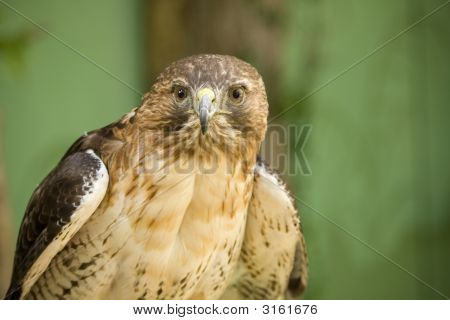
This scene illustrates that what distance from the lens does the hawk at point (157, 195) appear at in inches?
45.9

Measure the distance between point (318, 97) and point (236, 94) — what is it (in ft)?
2.32

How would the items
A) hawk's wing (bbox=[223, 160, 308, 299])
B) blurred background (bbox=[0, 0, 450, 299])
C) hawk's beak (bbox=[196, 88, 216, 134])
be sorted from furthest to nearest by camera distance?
blurred background (bbox=[0, 0, 450, 299])
hawk's wing (bbox=[223, 160, 308, 299])
hawk's beak (bbox=[196, 88, 216, 134])

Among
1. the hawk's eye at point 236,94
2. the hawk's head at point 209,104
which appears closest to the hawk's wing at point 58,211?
the hawk's head at point 209,104

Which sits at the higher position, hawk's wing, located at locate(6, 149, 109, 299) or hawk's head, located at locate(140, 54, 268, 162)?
hawk's head, located at locate(140, 54, 268, 162)

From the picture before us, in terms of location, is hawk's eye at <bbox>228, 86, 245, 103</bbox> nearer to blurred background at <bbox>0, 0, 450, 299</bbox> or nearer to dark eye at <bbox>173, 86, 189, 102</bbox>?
dark eye at <bbox>173, 86, 189, 102</bbox>

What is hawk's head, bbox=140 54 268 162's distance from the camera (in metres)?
1.13

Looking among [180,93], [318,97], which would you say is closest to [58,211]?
[180,93]

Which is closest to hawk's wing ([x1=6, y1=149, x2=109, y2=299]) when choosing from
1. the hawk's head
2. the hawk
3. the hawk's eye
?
the hawk

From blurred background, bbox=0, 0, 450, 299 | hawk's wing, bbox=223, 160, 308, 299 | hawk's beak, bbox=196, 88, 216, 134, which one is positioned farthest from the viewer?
blurred background, bbox=0, 0, 450, 299

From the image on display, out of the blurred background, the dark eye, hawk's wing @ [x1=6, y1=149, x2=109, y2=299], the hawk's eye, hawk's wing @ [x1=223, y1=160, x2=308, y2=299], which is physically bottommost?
hawk's wing @ [x1=6, y1=149, x2=109, y2=299]

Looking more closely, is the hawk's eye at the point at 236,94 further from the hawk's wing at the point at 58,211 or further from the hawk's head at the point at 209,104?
the hawk's wing at the point at 58,211

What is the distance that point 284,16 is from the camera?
1762 millimetres

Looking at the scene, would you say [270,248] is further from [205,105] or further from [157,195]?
[205,105]
